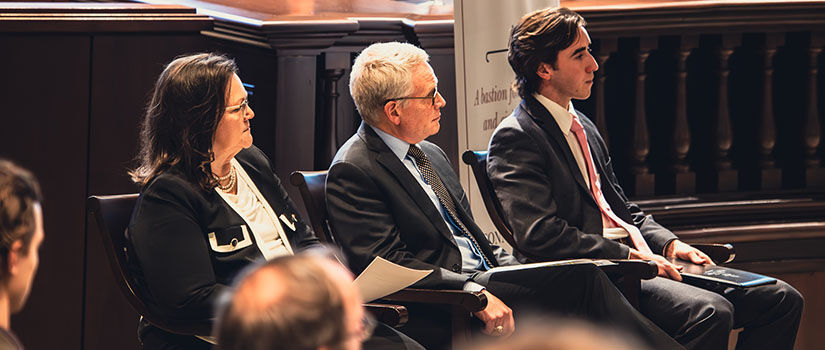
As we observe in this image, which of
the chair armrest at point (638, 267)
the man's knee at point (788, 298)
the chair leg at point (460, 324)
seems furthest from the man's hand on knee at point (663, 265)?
the chair leg at point (460, 324)

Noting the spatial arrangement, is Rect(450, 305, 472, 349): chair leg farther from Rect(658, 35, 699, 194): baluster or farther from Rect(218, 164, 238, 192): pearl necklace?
Rect(658, 35, 699, 194): baluster

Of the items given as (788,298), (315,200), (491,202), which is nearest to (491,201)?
(491,202)

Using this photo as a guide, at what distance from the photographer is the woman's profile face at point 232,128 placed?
2.52 meters

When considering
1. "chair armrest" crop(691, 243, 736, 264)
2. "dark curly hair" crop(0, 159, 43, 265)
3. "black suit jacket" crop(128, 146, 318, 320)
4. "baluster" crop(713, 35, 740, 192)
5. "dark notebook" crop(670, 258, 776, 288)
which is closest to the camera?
"dark curly hair" crop(0, 159, 43, 265)

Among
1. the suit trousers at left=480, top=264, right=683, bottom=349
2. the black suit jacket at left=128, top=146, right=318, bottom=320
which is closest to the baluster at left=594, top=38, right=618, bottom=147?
the suit trousers at left=480, top=264, right=683, bottom=349

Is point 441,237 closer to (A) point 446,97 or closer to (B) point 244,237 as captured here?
(B) point 244,237

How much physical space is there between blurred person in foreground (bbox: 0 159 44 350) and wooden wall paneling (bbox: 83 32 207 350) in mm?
1947

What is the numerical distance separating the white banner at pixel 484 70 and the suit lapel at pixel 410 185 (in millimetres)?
1086

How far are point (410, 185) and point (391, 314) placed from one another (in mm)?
521

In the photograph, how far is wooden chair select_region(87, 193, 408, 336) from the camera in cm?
230

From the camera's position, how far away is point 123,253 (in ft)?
7.91

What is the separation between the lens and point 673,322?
293 centimetres

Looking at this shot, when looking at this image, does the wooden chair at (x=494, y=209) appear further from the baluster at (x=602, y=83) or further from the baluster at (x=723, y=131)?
the baluster at (x=723, y=131)

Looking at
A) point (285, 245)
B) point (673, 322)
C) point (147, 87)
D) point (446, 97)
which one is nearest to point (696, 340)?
point (673, 322)
